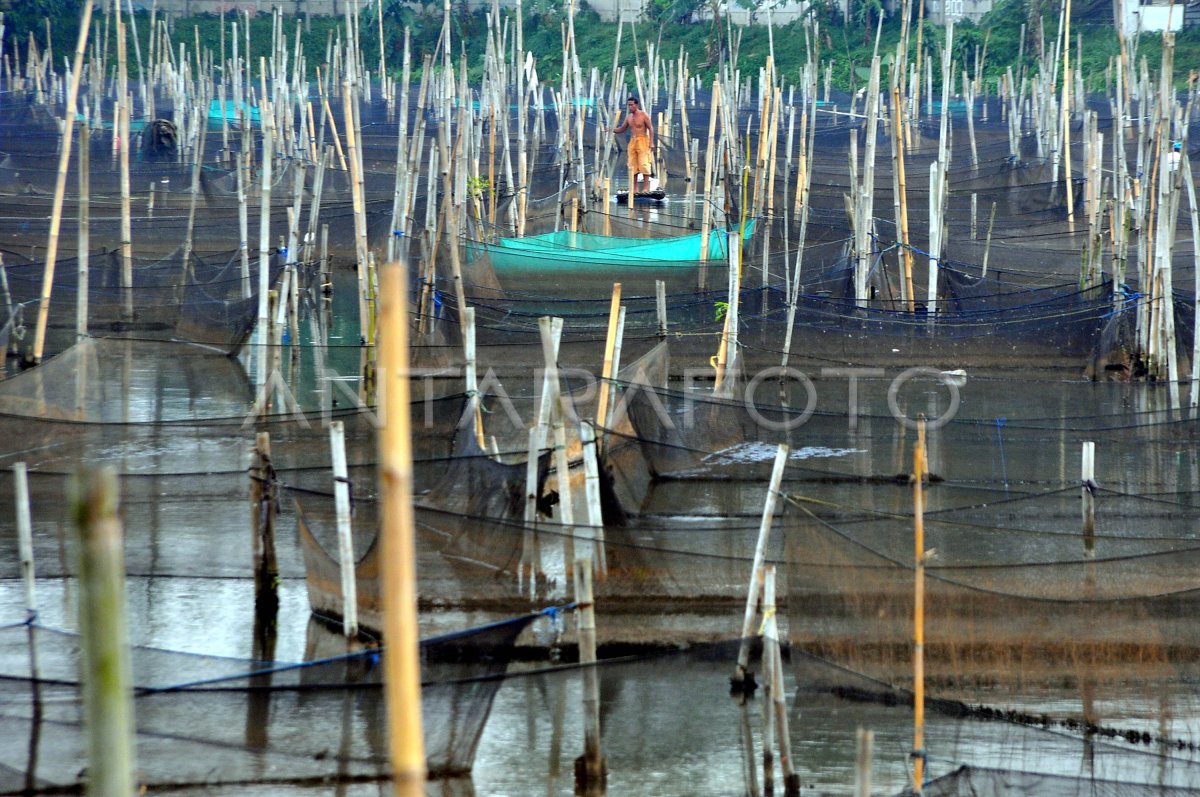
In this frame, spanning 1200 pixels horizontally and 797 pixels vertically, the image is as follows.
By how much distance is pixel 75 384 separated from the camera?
8.48 metres

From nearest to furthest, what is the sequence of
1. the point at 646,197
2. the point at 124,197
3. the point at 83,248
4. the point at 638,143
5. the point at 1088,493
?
the point at 1088,493 → the point at 83,248 → the point at 124,197 → the point at 638,143 → the point at 646,197

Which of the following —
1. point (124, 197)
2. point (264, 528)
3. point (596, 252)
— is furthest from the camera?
point (596, 252)

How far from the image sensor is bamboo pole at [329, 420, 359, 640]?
5453mm

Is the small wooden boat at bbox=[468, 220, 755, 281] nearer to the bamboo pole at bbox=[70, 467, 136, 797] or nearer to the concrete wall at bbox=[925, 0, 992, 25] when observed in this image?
the bamboo pole at bbox=[70, 467, 136, 797]

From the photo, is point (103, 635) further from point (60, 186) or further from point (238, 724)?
point (60, 186)

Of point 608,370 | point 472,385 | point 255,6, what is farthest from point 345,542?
point 255,6

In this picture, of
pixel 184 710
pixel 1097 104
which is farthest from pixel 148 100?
pixel 184 710

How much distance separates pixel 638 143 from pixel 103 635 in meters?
14.3

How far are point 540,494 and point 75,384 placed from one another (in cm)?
351

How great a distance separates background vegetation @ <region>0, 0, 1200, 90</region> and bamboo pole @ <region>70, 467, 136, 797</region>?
2903 cm

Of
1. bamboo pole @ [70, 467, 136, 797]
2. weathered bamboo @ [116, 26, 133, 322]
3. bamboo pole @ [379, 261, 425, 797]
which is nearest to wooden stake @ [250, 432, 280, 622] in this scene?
bamboo pole @ [379, 261, 425, 797]

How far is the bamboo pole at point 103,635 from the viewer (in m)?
1.50

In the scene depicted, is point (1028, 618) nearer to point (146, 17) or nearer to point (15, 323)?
point (15, 323)

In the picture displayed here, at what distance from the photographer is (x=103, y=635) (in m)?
1.54
